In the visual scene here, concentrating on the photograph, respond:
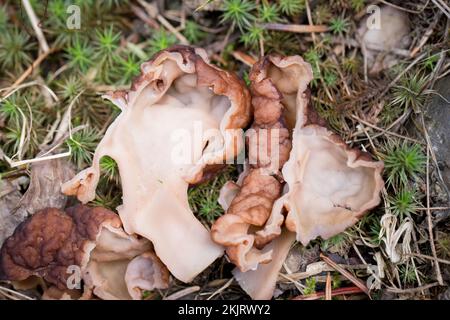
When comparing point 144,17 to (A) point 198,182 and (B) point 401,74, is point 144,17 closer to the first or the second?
(A) point 198,182

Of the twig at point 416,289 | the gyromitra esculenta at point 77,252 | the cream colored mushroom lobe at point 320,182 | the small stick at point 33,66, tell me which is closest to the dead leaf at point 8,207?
the gyromitra esculenta at point 77,252

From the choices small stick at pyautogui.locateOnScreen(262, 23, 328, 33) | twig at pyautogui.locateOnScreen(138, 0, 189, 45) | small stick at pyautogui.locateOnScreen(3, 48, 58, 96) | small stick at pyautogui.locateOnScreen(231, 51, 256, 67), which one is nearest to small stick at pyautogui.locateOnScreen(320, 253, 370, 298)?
small stick at pyautogui.locateOnScreen(231, 51, 256, 67)

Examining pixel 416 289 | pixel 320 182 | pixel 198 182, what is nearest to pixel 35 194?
pixel 198 182

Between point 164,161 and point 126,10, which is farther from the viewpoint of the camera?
point 126,10

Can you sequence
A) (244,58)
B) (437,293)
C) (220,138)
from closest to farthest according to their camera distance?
(437,293) → (220,138) → (244,58)

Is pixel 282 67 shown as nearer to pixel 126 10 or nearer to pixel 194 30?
pixel 194 30

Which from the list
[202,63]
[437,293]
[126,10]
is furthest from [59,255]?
[437,293]
